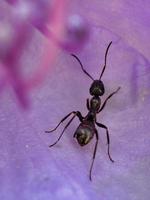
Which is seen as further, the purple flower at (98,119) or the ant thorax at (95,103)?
the ant thorax at (95,103)

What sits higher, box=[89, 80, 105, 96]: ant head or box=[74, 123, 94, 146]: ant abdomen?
box=[89, 80, 105, 96]: ant head

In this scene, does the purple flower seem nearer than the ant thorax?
Yes

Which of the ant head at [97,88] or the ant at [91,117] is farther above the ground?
the ant head at [97,88]

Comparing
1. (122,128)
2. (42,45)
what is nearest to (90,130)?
(122,128)

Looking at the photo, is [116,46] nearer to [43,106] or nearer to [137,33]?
[137,33]
